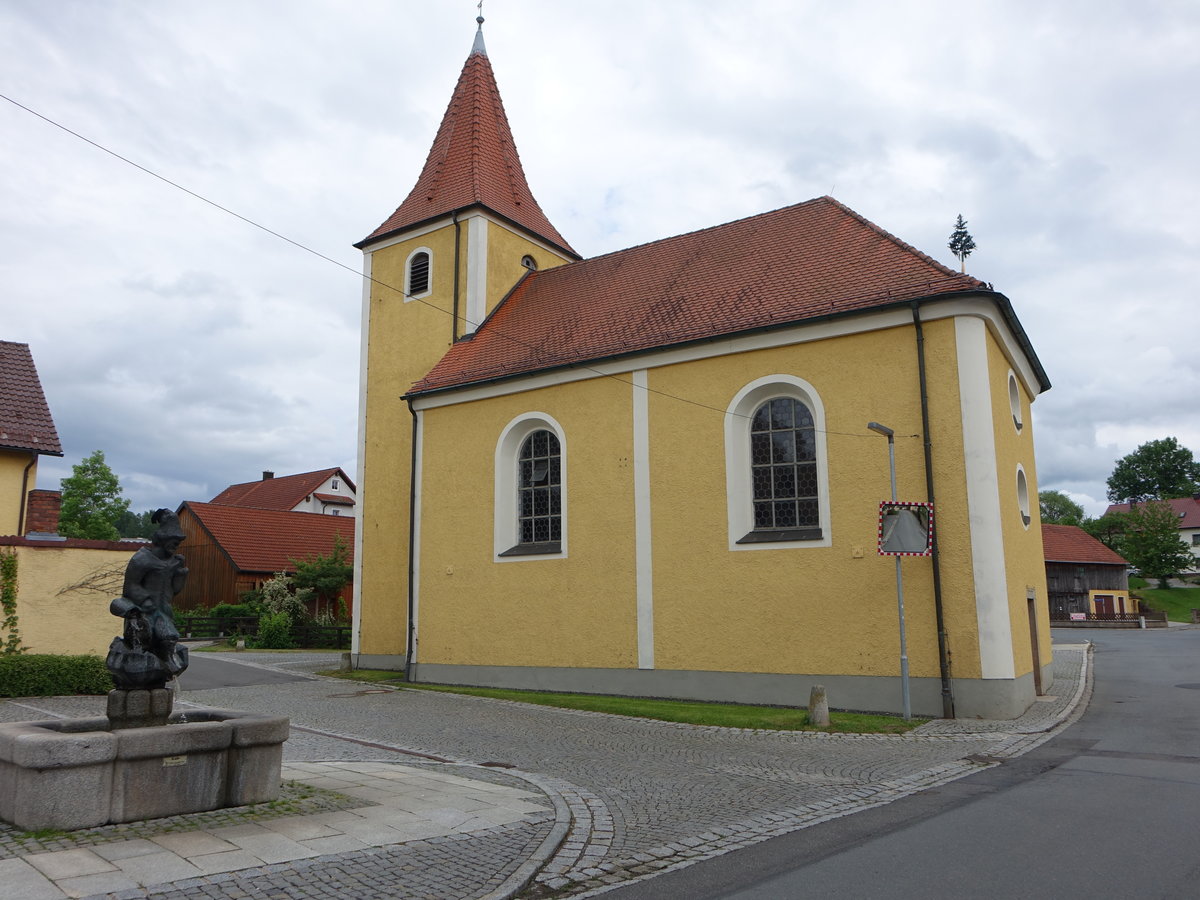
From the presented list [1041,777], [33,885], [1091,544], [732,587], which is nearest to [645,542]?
[732,587]

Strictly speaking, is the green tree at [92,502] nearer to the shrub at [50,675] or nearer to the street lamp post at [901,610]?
the shrub at [50,675]

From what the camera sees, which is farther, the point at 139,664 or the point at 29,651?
the point at 29,651

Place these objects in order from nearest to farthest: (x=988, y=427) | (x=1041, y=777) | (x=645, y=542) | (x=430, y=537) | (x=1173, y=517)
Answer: (x=1041, y=777) → (x=988, y=427) → (x=645, y=542) → (x=430, y=537) → (x=1173, y=517)

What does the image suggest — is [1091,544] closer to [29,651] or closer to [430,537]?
[430,537]

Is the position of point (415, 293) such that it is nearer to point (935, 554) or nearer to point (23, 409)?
point (23, 409)

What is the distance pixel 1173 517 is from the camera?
6375 centimetres

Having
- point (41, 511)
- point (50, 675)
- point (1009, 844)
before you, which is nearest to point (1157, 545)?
point (1009, 844)

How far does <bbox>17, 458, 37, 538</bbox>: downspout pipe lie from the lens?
719 inches

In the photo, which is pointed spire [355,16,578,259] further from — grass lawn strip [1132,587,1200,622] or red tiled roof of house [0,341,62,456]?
grass lawn strip [1132,587,1200,622]

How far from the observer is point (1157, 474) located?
9088cm

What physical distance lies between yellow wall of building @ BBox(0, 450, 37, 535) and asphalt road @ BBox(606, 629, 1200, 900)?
58.4 ft

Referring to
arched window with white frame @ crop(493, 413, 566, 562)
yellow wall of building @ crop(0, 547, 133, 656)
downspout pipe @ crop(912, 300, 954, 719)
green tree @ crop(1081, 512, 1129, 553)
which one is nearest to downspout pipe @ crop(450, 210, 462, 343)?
arched window with white frame @ crop(493, 413, 566, 562)

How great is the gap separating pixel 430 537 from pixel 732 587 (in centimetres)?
721

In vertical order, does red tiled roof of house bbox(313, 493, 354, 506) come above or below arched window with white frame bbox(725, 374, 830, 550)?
above
